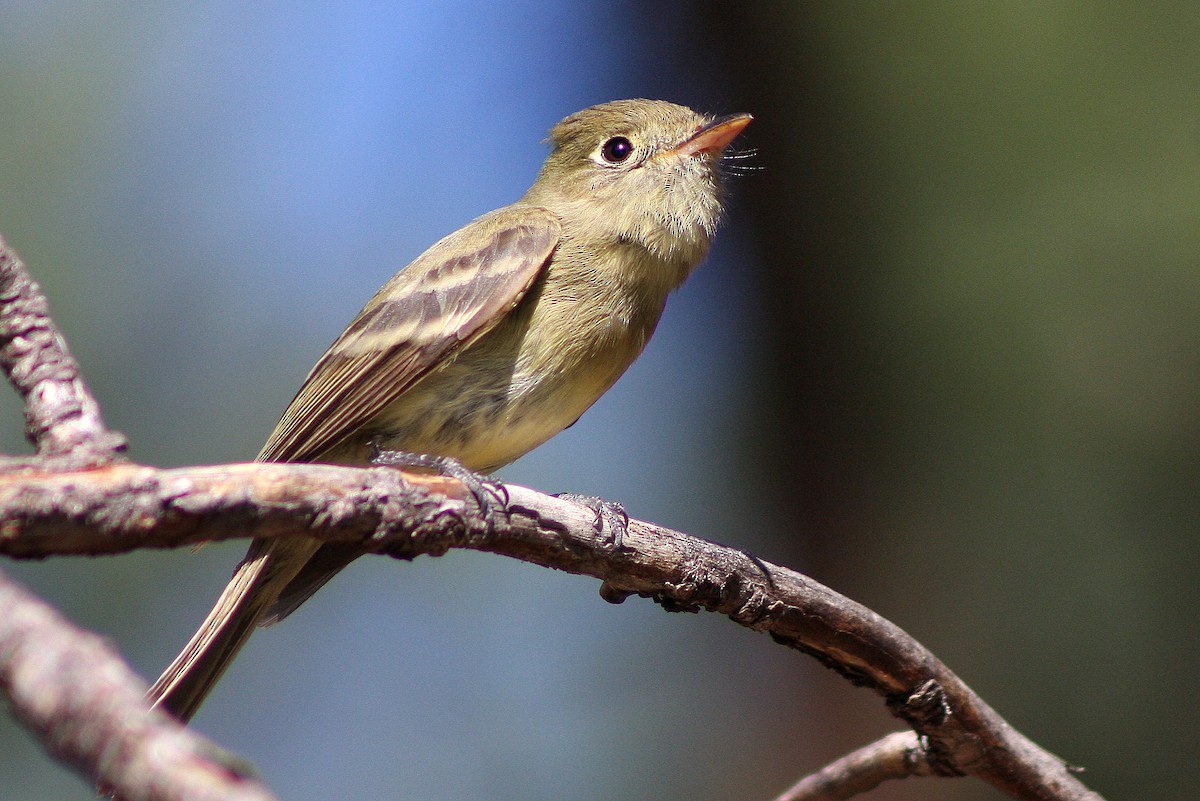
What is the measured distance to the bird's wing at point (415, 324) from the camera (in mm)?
3523

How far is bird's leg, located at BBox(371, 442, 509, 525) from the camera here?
2465mm

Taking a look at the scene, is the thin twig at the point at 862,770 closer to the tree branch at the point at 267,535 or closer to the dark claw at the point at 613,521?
the tree branch at the point at 267,535

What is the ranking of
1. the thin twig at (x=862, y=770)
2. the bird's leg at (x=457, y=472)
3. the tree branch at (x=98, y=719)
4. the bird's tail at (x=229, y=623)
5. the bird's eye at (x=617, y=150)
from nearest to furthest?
the tree branch at (x=98, y=719) < the bird's leg at (x=457, y=472) < the thin twig at (x=862, y=770) < the bird's tail at (x=229, y=623) < the bird's eye at (x=617, y=150)

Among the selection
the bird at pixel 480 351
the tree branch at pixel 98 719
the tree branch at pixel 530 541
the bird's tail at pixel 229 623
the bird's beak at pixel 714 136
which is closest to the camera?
the tree branch at pixel 98 719

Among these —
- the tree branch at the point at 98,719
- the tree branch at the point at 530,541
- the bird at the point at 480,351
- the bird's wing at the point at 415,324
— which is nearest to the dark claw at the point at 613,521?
the tree branch at the point at 530,541

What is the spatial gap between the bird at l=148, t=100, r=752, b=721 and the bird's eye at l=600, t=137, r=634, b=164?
0.22m

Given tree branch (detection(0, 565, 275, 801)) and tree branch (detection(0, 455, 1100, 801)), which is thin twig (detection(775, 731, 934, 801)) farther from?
tree branch (detection(0, 565, 275, 801))

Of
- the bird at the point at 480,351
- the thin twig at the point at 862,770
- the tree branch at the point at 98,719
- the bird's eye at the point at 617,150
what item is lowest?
the tree branch at the point at 98,719

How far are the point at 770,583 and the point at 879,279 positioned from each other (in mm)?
4206

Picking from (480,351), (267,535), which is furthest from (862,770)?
(267,535)

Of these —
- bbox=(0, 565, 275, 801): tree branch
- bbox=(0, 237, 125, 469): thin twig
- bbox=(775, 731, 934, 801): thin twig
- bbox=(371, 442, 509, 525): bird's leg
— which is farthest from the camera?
bbox=(775, 731, 934, 801): thin twig

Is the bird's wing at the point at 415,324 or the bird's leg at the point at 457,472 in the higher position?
the bird's wing at the point at 415,324

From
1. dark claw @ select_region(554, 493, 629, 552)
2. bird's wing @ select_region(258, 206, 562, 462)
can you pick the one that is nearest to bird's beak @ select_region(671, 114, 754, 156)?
bird's wing @ select_region(258, 206, 562, 462)

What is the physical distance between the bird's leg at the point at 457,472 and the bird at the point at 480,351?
0.06ft
